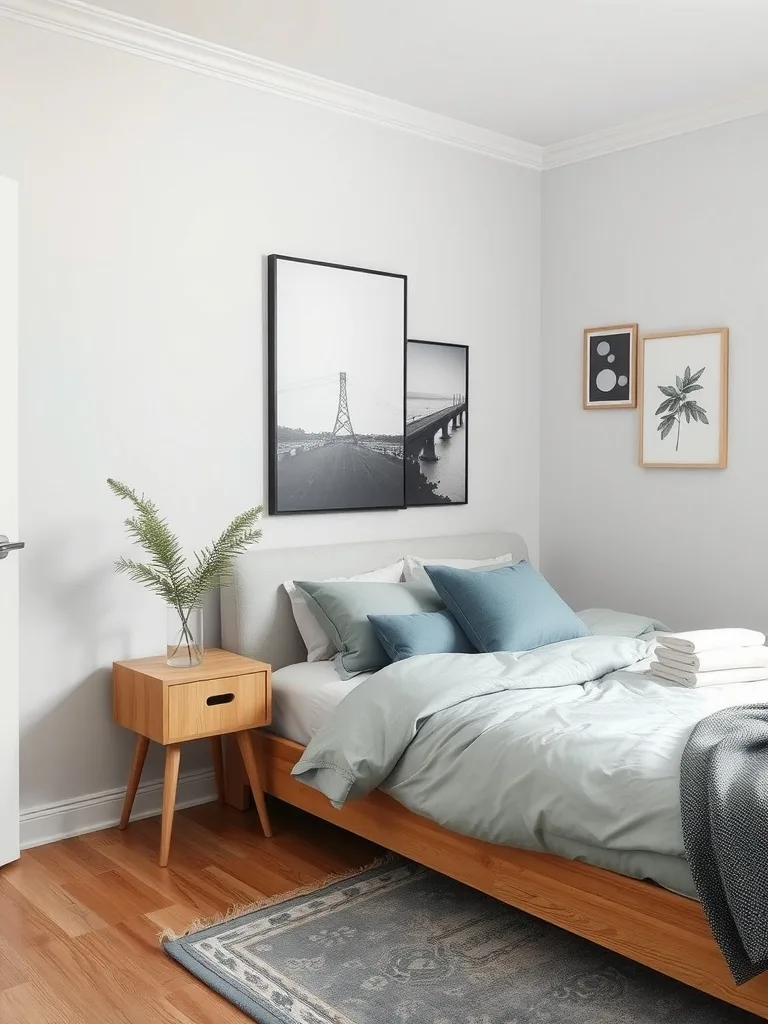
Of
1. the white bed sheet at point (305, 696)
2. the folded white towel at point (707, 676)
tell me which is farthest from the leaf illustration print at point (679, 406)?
the white bed sheet at point (305, 696)

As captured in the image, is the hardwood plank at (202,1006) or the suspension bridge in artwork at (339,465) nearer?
the hardwood plank at (202,1006)

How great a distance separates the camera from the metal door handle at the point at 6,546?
3.00 m

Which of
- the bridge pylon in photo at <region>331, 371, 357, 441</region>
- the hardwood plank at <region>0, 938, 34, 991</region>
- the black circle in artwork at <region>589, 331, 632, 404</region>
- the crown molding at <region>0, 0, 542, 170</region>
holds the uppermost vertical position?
the crown molding at <region>0, 0, 542, 170</region>

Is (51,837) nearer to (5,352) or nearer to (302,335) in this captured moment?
(5,352)

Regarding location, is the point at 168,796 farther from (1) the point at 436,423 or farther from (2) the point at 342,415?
(1) the point at 436,423

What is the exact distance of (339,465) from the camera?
13.3 feet

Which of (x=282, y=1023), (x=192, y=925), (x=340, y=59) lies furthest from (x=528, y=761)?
(x=340, y=59)

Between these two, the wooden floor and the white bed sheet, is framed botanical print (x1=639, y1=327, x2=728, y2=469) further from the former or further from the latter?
the wooden floor

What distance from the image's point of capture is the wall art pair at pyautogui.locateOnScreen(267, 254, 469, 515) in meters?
3.89

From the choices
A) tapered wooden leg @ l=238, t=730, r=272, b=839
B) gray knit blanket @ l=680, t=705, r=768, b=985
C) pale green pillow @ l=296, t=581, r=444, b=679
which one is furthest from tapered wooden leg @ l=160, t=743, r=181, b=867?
gray knit blanket @ l=680, t=705, r=768, b=985

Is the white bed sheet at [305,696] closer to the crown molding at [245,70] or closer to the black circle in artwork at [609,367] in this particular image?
the black circle in artwork at [609,367]

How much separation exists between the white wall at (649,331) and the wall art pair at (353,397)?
643 mm

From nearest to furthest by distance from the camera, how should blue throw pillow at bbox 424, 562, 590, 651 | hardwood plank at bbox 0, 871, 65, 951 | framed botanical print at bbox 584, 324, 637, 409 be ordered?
hardwood plank at bbox 0, 871, 65, 951, blue throw pillow at bbox 424, 562, 590, 651, framed botanical print at bbox 584, 324, 637, 409

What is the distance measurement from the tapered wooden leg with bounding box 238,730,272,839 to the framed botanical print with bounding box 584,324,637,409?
233cm
